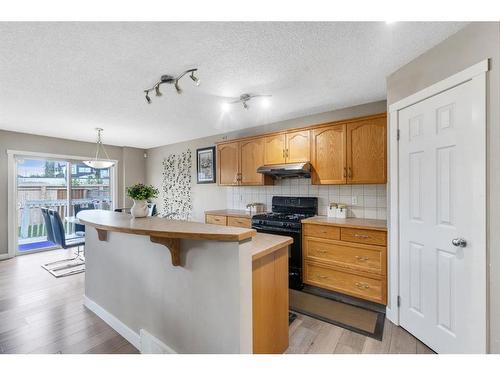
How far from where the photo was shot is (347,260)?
2537mm

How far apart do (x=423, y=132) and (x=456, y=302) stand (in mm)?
1286

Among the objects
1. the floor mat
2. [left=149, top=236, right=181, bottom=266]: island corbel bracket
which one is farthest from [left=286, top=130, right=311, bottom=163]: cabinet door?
→ [left=149, top=236, right=181, bottom=266]: island corbel bracket

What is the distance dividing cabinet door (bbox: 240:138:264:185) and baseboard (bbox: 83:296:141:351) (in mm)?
2395

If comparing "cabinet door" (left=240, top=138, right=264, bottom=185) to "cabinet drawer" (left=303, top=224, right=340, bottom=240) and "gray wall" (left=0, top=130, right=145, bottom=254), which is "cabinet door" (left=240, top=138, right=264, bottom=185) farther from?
"gray wall" (left=0, top=130, right=145, bottom=254)

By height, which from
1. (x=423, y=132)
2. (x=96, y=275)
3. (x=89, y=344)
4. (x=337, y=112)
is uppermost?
(x=337, y=112)

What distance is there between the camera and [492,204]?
1.33 metres

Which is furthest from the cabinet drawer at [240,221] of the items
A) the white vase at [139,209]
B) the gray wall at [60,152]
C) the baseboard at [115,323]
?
the gray wall at [60,152]

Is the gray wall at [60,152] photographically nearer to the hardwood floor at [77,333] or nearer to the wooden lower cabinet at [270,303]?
the hardwood floor at [77,333]

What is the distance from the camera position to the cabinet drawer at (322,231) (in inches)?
103

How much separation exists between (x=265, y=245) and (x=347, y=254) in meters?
1.46

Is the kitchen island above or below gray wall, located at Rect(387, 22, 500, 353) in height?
below

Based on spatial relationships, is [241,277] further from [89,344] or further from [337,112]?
[337,112]

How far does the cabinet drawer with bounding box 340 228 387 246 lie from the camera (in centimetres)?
232
